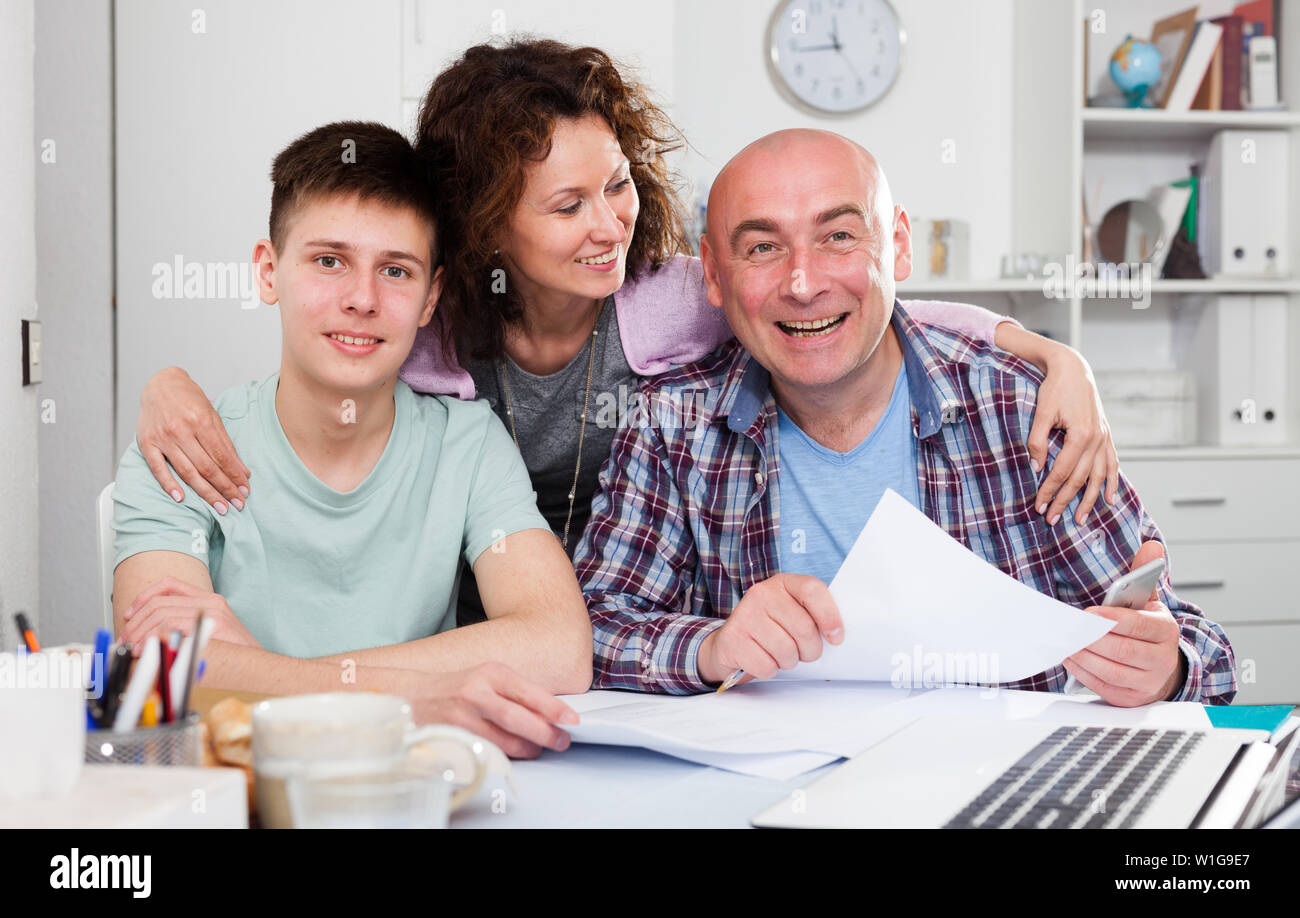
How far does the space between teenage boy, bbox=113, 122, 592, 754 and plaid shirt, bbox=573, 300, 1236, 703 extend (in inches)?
4.4

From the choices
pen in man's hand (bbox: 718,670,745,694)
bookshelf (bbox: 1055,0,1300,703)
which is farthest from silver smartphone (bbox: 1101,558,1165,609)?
bookshelf (bbox: 1055,0,1300,703)

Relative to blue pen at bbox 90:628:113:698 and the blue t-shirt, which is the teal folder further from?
blue pen at bbox 90:628:113:698

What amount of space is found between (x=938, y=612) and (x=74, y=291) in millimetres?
2289

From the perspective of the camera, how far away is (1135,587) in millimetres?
1013

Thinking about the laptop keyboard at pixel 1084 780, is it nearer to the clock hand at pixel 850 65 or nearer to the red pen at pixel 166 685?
the red pen at pixel 166 685

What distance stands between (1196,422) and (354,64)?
243cm

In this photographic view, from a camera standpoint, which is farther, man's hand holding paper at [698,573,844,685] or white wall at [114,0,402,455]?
white wall at [114,0,402,455]

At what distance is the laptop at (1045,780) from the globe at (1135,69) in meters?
2.74

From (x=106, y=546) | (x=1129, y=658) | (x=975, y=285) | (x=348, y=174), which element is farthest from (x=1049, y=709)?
(x=975, y=285)

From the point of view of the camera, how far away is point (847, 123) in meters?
3.38

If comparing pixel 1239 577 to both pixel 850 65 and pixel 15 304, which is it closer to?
pixel 850 65

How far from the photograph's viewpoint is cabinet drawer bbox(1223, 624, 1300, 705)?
2.99m
